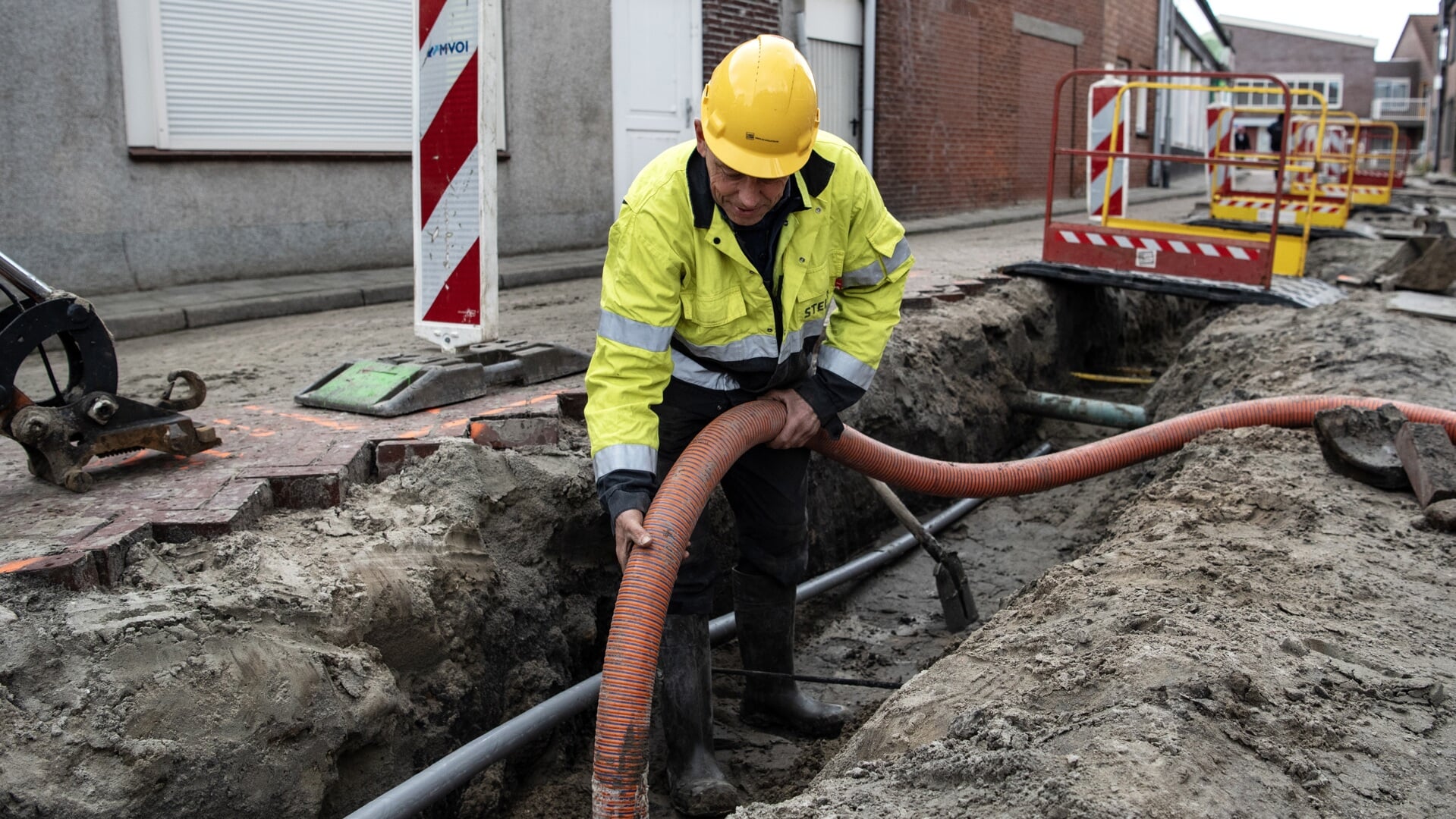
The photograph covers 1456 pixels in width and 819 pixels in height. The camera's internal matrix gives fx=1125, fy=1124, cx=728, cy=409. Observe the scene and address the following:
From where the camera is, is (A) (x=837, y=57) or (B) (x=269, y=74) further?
(A) (x=837, y=57)

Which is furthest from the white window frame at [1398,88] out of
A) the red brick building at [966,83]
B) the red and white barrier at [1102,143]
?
the red and white barrier at [1102,143]

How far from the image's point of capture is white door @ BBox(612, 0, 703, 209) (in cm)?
1005

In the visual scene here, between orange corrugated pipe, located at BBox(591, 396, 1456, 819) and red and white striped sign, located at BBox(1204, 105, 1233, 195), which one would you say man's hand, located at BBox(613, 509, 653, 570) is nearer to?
orange corrugated pipe, located at BBox(591, 396, 1456, 819)

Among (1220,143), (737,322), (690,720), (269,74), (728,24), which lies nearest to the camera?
(737,322)

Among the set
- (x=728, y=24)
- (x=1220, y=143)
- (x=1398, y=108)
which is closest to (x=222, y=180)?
(x=728, y=24)

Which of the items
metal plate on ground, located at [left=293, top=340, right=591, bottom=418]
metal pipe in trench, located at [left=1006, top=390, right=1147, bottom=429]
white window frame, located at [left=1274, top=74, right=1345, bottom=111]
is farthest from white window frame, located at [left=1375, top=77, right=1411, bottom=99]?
metal plate on ground, located at [left=293, top=340, right=591, bottom=418]

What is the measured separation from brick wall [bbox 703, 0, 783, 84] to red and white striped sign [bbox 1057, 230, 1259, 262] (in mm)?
4413

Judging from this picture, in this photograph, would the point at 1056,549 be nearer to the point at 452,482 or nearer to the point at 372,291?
the point at 452,482

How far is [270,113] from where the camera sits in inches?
307

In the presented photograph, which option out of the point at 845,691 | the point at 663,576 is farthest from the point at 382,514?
the point at 845,691

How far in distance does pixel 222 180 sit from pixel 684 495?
6135 mm

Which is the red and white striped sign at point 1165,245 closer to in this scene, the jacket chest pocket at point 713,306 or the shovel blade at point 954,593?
the shovel blade at point 954,593

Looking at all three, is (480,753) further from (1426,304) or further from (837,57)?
(837,57)

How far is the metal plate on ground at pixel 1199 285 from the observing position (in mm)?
6863
